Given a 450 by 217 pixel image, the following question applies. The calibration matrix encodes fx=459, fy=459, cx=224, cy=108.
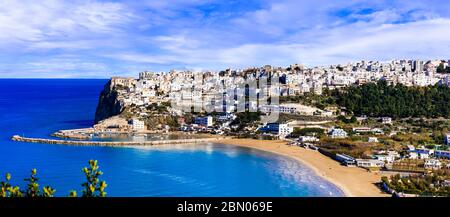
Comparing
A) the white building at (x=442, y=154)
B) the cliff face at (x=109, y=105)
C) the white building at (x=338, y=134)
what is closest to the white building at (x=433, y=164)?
the white building at (x=442, y=154)

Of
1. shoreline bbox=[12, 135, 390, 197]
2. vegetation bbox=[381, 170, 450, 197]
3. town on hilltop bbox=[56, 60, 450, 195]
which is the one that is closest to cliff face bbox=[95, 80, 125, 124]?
town on hilltop bbox=[56, 60, 450, 195]

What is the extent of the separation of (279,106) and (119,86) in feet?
46.3

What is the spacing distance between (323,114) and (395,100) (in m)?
5.38

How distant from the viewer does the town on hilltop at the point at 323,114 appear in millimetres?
16547

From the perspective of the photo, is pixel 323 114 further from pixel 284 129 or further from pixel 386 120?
pixel 284 129

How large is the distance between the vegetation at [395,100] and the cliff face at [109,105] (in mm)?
14717

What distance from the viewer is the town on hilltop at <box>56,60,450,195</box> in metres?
16.5

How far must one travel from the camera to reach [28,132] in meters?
26.0

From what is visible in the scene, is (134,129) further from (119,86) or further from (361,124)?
(361,124)

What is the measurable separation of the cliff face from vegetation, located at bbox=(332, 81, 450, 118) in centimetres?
1472

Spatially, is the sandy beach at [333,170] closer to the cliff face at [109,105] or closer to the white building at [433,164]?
the white building at [433,164]

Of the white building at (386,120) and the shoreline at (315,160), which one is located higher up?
the white building at (386,120)
